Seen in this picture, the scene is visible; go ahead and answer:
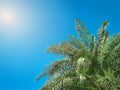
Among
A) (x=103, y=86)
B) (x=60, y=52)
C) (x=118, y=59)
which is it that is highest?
(x=60, y=52)

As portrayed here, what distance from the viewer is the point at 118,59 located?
25375 millimetres

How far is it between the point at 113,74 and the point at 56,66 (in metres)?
4.06

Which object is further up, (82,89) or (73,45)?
(73,45)

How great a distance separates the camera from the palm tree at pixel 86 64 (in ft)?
77.7

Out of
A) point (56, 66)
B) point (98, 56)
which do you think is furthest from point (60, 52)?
point (98, 56)

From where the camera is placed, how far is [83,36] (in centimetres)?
2644

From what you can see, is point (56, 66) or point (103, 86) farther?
point (56, 66)

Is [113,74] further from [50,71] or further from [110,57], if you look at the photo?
[50,71]

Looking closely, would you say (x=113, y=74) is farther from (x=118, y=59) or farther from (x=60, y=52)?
(x=60, y=52)

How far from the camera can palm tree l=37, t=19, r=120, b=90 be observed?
77.7ft

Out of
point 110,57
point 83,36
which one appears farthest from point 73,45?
point 110,57

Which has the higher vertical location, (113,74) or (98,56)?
(98,56)

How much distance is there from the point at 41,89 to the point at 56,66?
1806mm

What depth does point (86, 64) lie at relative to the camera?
24.7m
